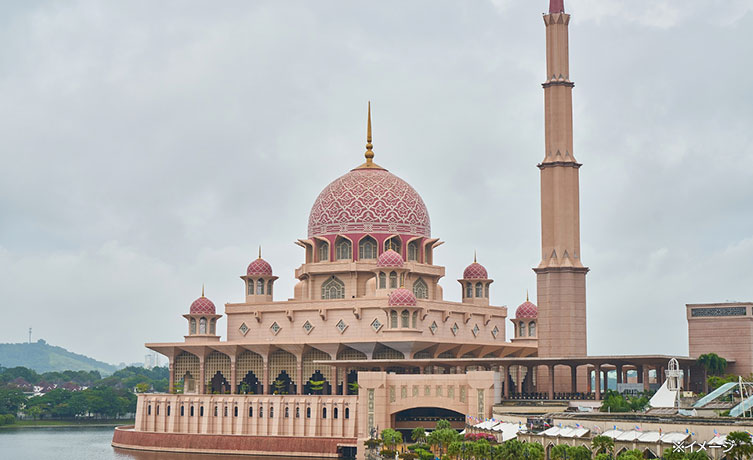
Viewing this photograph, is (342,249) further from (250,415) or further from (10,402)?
(10,402)

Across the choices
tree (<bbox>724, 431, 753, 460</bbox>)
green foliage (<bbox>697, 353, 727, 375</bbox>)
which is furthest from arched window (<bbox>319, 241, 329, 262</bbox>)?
tree (<bbox>724, 431, 753, 460</bbox>)

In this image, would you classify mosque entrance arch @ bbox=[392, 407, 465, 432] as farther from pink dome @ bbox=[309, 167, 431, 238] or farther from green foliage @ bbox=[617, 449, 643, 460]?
green foliage @ bbox=[617, 449, 643, 460]

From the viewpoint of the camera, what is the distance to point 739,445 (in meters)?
49.3

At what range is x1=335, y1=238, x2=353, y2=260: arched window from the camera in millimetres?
96688

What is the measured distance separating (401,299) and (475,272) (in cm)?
1400

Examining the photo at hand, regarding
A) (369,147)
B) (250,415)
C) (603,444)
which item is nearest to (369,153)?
(369,147)

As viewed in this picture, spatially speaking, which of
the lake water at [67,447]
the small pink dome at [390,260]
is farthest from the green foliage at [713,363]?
the lake water at [67,447]

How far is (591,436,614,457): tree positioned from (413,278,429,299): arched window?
41.7m

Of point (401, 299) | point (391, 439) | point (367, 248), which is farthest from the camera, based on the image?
point (367, 248)

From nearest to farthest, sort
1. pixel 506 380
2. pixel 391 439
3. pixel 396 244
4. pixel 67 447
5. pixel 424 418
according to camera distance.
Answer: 1. pixel 391 439
2. pixel 424 418
3. pixel 506 380
4. pixel 67 447
5. pixel 396 244

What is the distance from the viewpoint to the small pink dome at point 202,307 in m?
95.6

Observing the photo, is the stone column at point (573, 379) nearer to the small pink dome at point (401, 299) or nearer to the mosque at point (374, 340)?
the mosque at point (374, 340)

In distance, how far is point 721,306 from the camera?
88625 mm

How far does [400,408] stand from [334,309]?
1383cm
